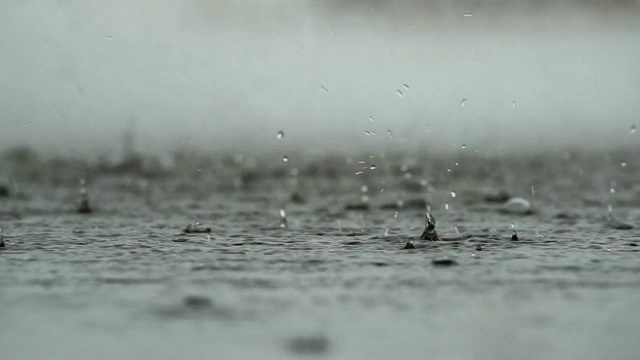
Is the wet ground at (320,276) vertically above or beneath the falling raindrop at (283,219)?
beneath

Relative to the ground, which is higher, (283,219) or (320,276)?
(283,219)

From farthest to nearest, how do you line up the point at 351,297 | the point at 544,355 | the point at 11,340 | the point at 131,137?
the point at 131,137
the point at 351,297
the point at 11,340
the point at 544,355

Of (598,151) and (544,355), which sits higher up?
(598,151)

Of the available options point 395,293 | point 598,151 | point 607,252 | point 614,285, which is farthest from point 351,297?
point 598,151

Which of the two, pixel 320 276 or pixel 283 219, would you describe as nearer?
pixel 320 276

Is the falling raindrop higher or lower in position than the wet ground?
higher

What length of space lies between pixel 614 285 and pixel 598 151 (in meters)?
22.3

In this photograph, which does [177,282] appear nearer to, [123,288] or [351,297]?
[123,288]

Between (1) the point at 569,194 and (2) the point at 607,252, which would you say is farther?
(1) the point at 569,194

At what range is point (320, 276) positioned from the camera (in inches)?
336

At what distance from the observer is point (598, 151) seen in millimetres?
29922

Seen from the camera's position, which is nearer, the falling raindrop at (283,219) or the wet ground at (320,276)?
the wet ground at (320,276)

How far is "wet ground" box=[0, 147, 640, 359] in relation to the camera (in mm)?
6414

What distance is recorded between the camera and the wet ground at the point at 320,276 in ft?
21.0
